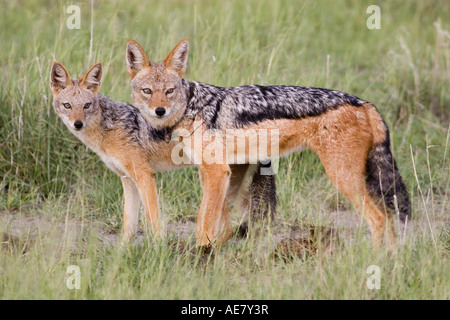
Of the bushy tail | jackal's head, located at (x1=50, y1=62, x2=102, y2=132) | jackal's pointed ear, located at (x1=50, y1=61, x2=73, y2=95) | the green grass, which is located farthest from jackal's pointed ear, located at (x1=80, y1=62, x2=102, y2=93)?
the bushy tail

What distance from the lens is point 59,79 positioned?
6156mm

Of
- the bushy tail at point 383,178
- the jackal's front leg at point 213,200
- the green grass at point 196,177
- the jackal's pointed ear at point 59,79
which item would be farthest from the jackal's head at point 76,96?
the bushy tail at point 383,178

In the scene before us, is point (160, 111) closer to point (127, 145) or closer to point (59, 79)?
point (127, 145)

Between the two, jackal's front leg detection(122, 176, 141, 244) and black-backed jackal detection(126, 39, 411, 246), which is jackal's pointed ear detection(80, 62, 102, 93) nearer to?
black-backed jackal detection(126, 39, 411, 246)

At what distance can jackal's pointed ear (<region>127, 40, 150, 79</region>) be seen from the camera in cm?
582

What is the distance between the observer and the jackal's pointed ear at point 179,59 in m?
5.87

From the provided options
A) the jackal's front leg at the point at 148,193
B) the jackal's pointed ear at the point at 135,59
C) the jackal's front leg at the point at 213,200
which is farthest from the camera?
the jackal's front leg at the point at 148,193

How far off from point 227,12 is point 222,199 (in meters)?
4.48

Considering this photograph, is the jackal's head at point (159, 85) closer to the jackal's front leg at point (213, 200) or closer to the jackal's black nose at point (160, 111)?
the jackal's black nose at point (160, 111)

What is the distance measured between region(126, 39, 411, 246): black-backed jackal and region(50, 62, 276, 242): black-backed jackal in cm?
32

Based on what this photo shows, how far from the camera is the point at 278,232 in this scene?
20.8 feet

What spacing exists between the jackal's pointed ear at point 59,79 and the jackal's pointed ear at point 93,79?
0.41 feet
